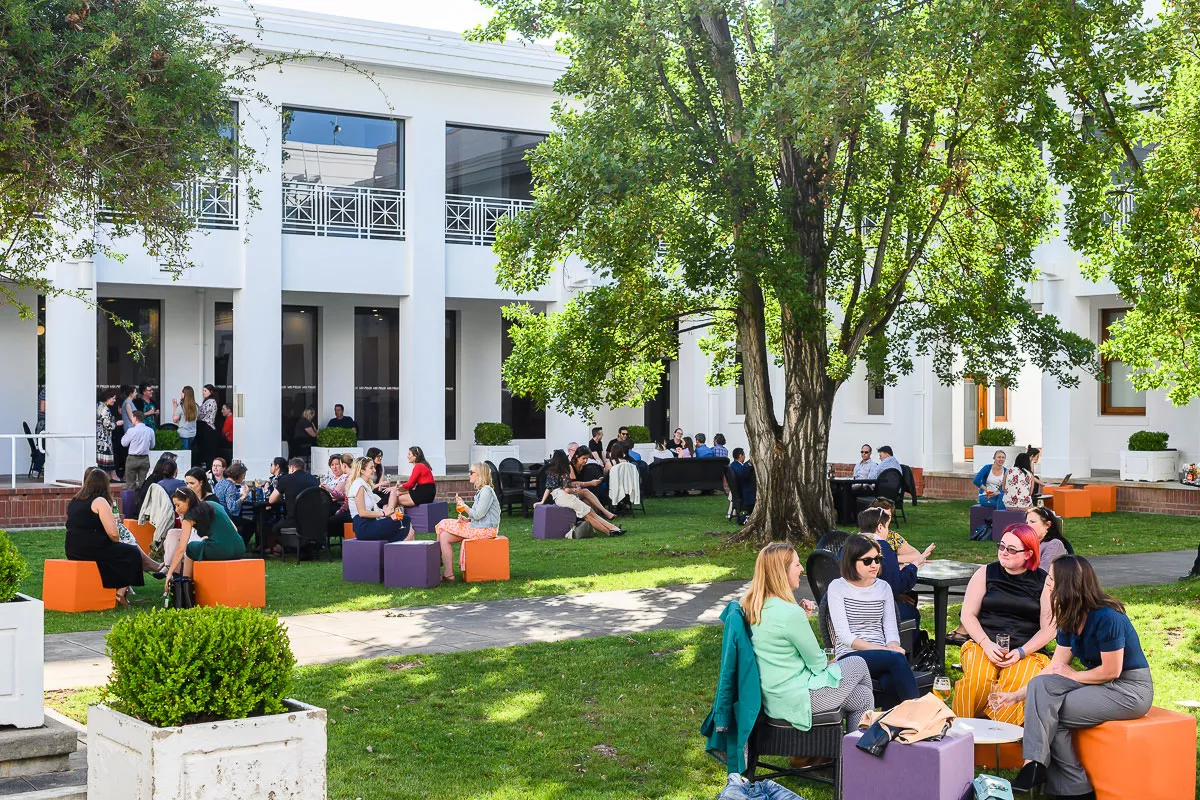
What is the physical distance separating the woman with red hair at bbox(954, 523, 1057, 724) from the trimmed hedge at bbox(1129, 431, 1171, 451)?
52.5 ft

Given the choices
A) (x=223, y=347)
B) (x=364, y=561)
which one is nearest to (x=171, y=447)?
(x=223, y=347)

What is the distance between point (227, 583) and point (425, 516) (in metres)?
6.64

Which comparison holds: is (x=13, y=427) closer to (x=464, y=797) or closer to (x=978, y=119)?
(x=978, y=119)

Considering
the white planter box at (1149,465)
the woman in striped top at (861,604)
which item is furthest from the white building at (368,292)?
the woman in striped top at (861,604)

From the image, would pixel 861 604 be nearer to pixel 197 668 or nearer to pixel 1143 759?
pixel 1143 759

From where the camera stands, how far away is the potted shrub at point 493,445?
2394 cm

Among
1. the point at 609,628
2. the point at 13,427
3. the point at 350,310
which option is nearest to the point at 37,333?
the point at 13,427

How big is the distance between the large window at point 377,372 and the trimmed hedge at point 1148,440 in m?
13.7

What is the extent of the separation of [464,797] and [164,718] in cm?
177

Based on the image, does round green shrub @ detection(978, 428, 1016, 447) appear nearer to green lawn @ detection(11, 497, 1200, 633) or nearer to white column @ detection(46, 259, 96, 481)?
green lawn @ detection(11, 497, 1200, 633)

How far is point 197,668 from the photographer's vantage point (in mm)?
5000

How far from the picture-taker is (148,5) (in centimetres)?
746

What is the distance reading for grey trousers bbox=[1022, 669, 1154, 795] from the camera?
6102 millimetres

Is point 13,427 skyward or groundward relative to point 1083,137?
groundward
